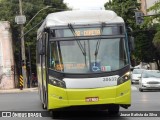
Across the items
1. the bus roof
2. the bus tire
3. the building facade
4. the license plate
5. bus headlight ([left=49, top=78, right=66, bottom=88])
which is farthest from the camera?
the building facade

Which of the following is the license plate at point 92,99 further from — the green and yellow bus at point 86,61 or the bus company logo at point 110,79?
the bus company logo at point 110,79

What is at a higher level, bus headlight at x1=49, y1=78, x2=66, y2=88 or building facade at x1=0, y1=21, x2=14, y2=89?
bus headlight at x1=49, y1=78, x2=66, y2=88

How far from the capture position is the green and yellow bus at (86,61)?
599 inches

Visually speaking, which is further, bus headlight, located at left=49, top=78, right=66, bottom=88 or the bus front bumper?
bus headlight, located at left=49, top=78, right=66, bottom=88

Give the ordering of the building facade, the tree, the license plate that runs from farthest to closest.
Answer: the tree
the building facade
the license plate

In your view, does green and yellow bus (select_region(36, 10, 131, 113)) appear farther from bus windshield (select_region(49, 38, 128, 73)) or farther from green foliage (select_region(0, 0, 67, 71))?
green foliage (select_region(0, 0, 67, 71))

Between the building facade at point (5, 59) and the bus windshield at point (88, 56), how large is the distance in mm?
39464

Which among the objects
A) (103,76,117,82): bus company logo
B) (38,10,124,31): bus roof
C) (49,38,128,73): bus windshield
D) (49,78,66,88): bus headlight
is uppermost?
(38,10,124,31): bus roof

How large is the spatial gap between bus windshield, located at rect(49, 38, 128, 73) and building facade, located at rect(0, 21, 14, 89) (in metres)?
39.5

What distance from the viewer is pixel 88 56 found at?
1559 cm

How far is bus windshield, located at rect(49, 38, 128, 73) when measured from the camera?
1551cm

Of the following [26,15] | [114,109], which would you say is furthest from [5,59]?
[114,109]

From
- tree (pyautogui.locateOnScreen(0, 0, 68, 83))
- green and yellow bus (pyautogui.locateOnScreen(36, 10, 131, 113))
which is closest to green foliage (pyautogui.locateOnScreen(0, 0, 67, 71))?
tree (pyautogui.locateOnScreen(0, 0, 68, 83))

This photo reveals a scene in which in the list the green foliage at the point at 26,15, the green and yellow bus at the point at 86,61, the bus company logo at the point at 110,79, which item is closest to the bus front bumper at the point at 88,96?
the green and yellow bus at the point at 86,61
